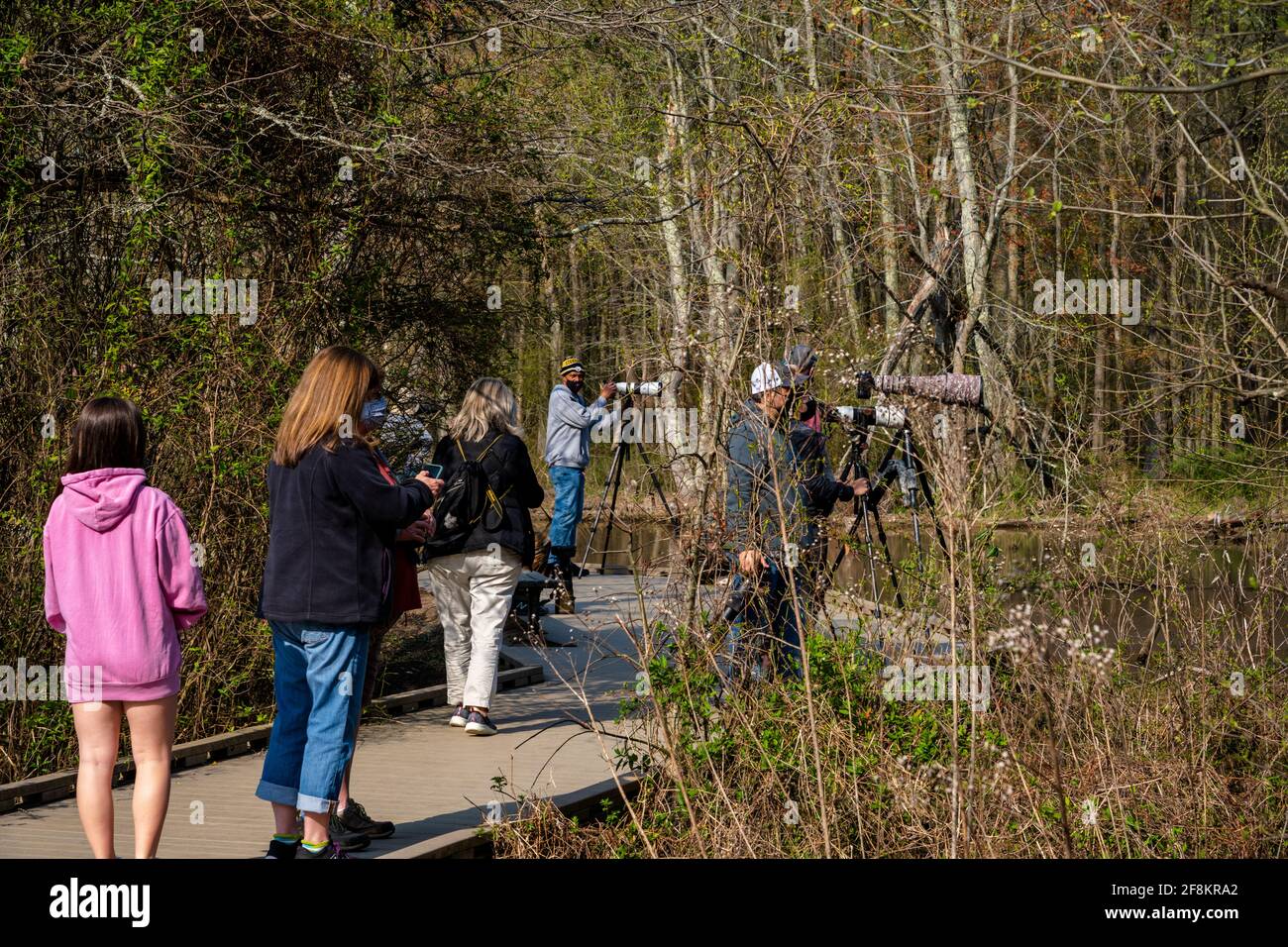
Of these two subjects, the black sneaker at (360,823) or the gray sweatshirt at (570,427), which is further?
the gray sweatshirt at (570,427)

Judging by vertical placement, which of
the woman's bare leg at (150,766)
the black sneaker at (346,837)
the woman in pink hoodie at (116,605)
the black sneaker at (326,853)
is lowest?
the black sneaker at (346,837)

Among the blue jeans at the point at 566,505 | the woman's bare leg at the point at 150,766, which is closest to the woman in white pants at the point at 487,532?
the woman's bare leg at the point at 150,766

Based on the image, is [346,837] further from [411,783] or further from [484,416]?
[484,416]

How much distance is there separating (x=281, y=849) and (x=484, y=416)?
3.19 metres

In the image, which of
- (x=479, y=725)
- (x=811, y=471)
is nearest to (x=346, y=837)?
(x=479, y=725)

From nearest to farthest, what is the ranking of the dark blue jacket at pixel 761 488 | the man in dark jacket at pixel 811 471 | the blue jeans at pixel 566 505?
the dark blue jacket at pixel 761 488
the man in dark jacket at pixel 811 471
the blue jeans at pixel 566 505

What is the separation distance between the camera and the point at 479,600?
26.6 feet

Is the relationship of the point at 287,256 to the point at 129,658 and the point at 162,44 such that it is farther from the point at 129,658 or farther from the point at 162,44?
the point at 129,658

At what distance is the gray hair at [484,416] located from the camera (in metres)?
8.02

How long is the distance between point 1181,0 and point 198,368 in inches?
435

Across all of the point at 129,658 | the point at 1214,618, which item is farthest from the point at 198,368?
the point at 1214,618

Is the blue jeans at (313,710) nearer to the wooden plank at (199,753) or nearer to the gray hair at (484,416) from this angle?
the wooden plank at (199,753)

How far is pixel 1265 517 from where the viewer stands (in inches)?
304
